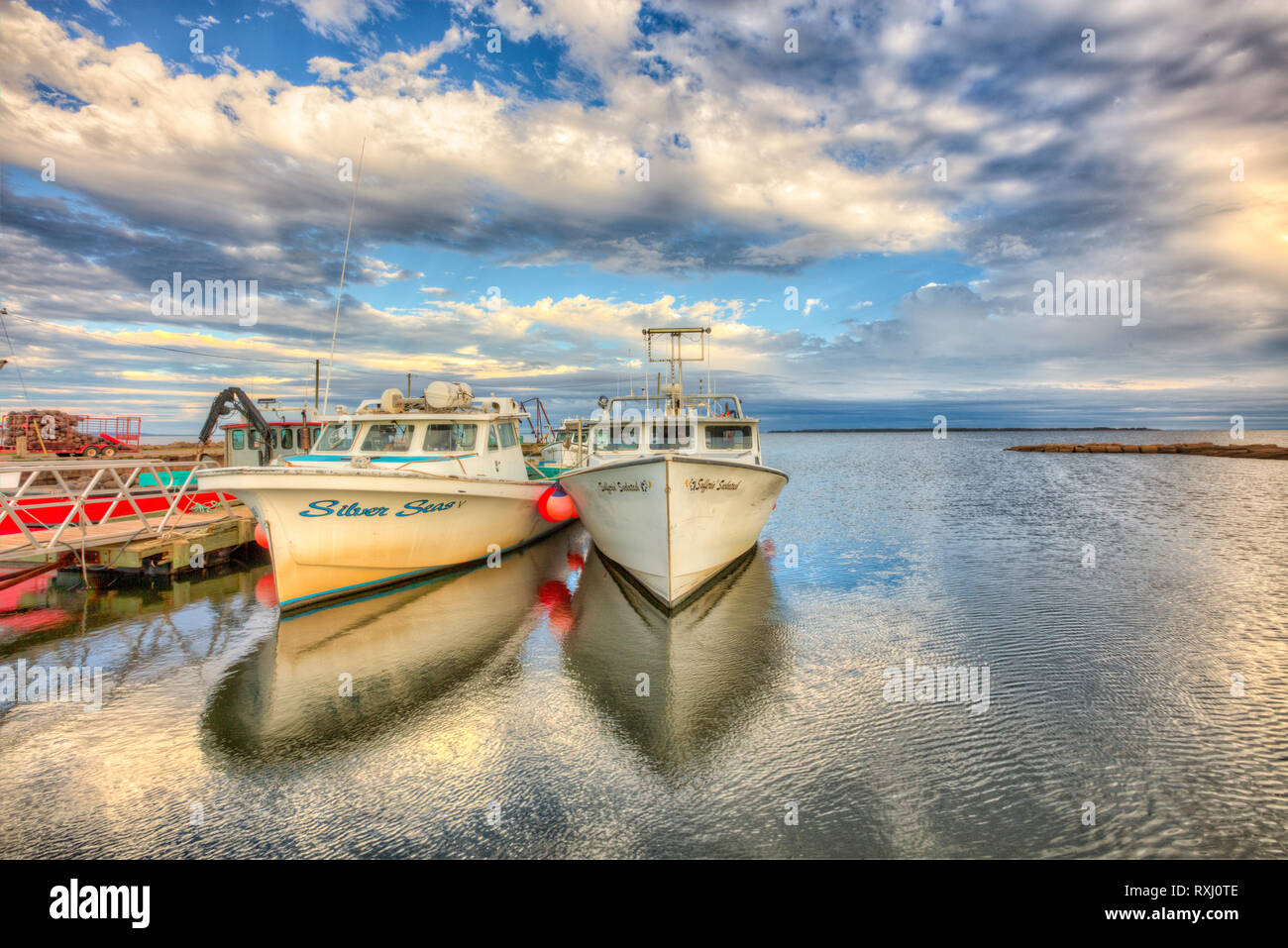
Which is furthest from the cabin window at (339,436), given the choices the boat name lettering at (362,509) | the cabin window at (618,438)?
the cabin window at (618,438)

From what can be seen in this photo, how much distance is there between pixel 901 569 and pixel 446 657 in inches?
448

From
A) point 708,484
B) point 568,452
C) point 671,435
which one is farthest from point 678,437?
point 568,452

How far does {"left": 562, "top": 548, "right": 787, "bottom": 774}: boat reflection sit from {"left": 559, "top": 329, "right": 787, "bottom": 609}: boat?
0.68m

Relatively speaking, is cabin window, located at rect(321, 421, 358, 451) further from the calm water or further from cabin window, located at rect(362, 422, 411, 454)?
the calm water

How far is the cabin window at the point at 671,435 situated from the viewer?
543 inches

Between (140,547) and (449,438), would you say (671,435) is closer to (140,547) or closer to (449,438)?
(449,438)

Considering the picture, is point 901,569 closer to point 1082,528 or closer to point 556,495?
point 556,495

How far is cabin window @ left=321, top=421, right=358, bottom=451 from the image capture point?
1369cm

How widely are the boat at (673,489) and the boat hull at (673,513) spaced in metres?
0.02

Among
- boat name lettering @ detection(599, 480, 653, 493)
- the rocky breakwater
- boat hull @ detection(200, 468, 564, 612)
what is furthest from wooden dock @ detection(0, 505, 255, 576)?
the rocky breakwater

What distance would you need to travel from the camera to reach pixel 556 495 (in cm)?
1595

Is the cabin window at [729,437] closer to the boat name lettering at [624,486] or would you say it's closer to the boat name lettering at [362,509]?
the boat name lettering at [624,486]
